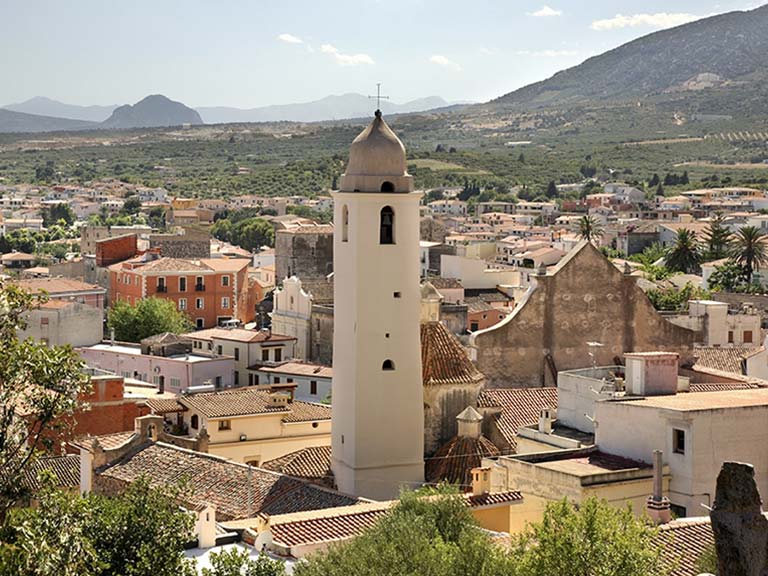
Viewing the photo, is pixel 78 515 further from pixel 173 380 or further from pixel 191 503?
pixel 173 380

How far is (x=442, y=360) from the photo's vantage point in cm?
3186

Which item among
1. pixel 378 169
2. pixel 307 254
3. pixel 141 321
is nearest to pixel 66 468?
pixel 378 169

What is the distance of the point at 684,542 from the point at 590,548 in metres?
3.55

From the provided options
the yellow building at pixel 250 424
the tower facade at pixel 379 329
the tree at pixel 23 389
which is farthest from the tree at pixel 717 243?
the tree at pixel 23 389

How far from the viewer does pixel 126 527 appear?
1750cm

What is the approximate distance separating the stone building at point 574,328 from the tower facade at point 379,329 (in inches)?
287

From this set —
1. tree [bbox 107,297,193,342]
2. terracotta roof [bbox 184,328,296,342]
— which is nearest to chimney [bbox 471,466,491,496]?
terracotta roof [bbox 184,328,296,342]

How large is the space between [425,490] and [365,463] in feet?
17.4

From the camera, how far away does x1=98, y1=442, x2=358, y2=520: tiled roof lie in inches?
1080

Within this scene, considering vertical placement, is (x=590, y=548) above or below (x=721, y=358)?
above

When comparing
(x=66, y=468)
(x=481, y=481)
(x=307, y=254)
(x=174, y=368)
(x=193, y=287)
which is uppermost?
(x=481, y=481)

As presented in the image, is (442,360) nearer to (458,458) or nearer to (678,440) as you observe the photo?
(458,458)

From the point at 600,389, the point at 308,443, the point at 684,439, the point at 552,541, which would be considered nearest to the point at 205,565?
the point at 552,541

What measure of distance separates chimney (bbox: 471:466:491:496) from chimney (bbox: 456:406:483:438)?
4.54 m
